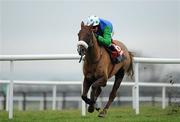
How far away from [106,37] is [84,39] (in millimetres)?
785

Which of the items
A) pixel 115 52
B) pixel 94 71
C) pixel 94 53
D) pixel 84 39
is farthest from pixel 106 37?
pixel 84 39

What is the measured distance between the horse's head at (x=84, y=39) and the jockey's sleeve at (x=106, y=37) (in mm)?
449

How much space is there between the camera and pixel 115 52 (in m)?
8.16

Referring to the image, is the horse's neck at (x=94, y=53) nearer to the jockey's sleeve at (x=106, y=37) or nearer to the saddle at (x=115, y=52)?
the jockey's sleeve at (x=106, y=37)

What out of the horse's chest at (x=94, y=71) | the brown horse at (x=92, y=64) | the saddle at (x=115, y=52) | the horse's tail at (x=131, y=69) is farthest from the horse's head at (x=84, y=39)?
the horse's tail at (x=131, y=69)

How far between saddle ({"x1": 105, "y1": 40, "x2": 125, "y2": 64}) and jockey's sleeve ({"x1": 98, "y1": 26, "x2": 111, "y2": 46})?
0.17 meters

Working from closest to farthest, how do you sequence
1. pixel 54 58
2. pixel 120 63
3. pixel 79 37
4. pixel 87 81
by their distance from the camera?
pixel 79 37, pixel 87 81, pixel 120 63, pixel 54 58

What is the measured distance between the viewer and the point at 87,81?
25.5 ft

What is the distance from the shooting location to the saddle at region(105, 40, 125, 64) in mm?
8125

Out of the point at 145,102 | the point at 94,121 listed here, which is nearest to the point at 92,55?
the point at 94,121

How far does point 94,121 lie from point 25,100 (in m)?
9.50

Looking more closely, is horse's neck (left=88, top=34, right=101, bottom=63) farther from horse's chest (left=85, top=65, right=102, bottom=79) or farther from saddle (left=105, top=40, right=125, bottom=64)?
saddle (left=105, top=40, right=125, bottom=64)

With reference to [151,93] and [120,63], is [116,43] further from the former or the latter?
[151,93]

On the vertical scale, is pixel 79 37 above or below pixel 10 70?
above
